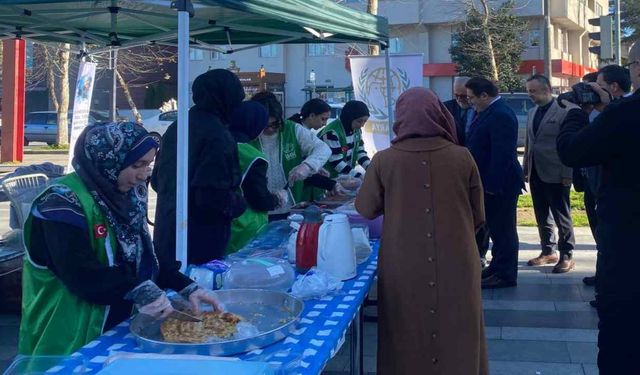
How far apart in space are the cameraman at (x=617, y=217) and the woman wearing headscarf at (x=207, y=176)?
155cm

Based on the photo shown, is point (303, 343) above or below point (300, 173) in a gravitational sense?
below

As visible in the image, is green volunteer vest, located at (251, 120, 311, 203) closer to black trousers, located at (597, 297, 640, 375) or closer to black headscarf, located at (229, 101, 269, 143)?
black headscarf, located at (229, 101, 269, 143)

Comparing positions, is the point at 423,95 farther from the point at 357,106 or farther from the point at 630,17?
the point at 630,17

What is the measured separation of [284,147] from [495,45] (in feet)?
102

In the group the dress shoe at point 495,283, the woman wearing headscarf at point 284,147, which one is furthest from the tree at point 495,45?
the woman wearing headscarf at point 284,147

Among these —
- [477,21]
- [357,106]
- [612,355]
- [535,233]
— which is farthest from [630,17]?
[612,355]

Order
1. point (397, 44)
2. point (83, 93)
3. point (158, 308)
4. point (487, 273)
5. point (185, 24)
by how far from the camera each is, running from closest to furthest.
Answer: point (158, 308)
point (185, 24)
point (487, 273)
point (83, 93)
point (397, 44)

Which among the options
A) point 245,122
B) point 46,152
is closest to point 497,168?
point 245,122

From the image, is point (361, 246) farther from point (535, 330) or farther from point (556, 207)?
point (556, 207)

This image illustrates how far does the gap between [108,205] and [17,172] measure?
3.93 m

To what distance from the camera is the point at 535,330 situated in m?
5.36

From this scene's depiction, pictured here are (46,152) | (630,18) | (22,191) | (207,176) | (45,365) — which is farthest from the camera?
(630,18)

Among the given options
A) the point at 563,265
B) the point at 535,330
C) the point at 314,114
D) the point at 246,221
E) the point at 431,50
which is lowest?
the point at 535,330

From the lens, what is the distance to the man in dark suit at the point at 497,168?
6078 mm
